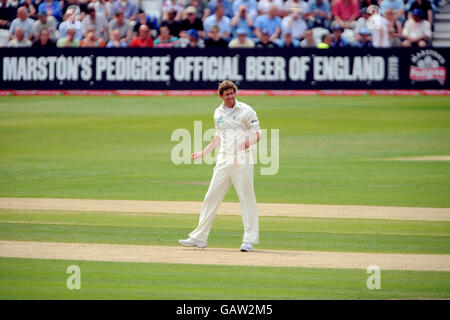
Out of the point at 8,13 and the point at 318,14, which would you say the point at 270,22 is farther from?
the point at 8,13

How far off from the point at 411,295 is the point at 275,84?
2037cm

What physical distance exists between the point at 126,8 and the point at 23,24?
3682 millimetres

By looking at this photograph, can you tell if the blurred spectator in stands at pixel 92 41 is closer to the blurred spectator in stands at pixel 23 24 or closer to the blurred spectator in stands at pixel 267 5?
the blurred spectator in stands at pixel 23 24

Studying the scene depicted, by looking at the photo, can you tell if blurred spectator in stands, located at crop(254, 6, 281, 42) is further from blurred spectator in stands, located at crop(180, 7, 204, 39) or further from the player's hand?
the player's hand

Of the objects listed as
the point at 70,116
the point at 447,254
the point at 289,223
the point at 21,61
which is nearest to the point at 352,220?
the point at 289,223

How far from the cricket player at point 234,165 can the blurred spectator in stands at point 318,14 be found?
20.1m

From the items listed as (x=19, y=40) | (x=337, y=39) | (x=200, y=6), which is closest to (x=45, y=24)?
(x=19, y=40)

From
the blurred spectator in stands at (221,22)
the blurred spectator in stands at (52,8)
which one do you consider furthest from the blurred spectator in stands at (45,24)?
the blurred spectator in stands at (221,22)

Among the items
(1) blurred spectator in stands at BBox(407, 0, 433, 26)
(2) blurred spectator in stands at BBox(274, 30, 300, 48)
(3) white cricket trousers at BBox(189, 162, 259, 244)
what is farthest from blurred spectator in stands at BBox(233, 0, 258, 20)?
(3) white cricket trousers at BBox(189, 162, 259, 244)

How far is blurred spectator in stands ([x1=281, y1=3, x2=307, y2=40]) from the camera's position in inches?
1169

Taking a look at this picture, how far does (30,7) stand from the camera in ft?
109

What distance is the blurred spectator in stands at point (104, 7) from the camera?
31719 millimetres

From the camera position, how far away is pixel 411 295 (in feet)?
27.5
